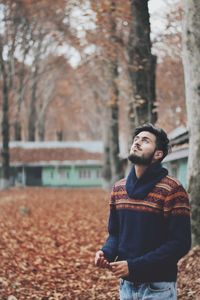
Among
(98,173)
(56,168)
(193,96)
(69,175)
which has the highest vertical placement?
(193,96)

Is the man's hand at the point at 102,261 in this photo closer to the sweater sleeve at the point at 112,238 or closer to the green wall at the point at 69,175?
the sweater sleeve at the point at 112,238

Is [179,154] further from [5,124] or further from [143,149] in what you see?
[5,124]

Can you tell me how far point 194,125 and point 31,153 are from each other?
149 feet

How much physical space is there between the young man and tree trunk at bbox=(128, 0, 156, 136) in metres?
10.5

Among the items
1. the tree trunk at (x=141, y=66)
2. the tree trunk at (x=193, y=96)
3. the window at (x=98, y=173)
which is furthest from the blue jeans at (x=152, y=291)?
the window at (x=98, y=173)

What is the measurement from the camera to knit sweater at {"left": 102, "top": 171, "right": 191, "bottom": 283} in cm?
374

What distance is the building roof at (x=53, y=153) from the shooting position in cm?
5338

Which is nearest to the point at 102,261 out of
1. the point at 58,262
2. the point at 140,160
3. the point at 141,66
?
the point at 140,160

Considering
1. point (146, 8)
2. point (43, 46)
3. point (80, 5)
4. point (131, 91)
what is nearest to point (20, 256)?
point (131, 91)

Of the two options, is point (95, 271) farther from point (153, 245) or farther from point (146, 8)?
point (146, 8)

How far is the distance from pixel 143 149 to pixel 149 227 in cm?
57

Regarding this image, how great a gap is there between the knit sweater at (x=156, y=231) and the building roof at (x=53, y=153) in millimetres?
49830

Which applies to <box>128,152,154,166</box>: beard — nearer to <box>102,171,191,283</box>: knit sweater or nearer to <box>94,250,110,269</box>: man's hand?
<box>102,171,191,283</box>: knit sweater

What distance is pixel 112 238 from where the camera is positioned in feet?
13.5
